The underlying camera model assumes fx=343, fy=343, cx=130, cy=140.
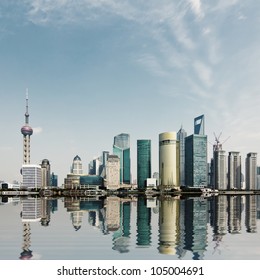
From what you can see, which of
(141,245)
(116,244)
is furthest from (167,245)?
(116,244)

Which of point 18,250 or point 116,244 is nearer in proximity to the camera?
point 18,250

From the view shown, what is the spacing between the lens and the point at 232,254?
1406 inches

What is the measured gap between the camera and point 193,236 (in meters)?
46.3

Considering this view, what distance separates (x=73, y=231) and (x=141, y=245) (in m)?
16.4
